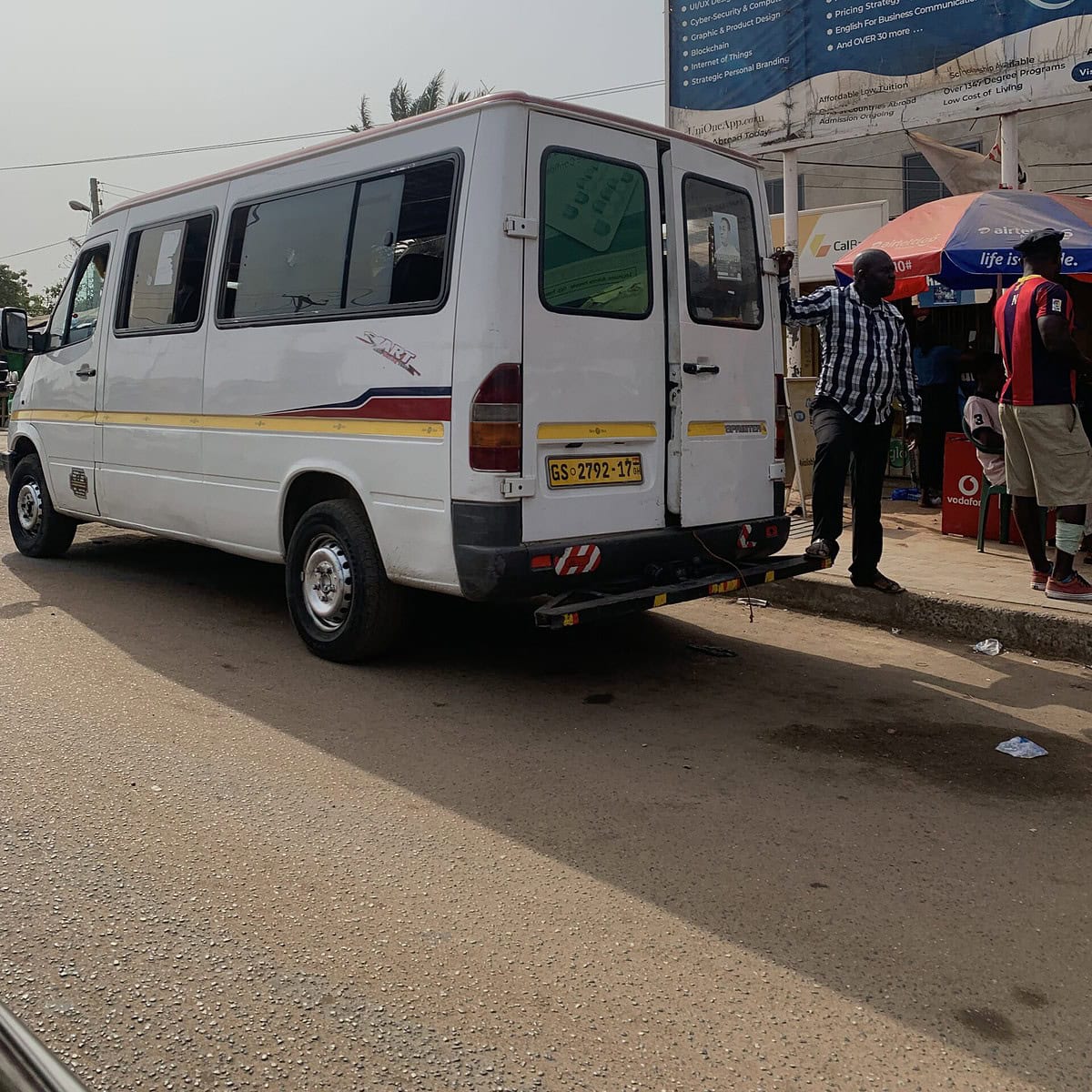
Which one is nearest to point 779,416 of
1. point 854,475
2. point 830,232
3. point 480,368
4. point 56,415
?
point 854,475

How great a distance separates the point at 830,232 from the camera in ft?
52.7

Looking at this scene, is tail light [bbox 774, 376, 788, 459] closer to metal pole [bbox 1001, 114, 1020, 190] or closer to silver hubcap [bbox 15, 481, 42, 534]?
metal pole [bbox 1001, 114, 1020, 190]

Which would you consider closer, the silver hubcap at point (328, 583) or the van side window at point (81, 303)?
the silver hubcap at point (328, 583)

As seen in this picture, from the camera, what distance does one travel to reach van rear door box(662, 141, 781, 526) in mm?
5238

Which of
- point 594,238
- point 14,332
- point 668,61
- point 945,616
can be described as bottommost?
point 945,616

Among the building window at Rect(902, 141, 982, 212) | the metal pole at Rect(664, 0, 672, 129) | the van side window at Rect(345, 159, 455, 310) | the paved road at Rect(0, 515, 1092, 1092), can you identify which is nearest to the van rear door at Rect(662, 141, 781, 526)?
the paved road at Rect(0, 515, 1092, 1092)

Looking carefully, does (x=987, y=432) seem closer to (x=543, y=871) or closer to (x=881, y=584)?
(x=881, y=584)

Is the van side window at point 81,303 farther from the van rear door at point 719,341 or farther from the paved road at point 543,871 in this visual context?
the van rear door at point 719,341

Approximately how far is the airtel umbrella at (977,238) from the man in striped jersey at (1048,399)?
1.68 m

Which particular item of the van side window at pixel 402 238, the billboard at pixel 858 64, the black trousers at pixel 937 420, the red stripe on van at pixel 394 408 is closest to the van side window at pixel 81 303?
the red stripe on van at pixel 394 408

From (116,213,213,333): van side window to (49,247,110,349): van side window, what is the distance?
0.42 meters

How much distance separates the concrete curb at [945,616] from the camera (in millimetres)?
5922

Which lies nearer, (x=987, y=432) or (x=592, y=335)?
(x=592, y=335)

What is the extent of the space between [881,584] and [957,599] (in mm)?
463
